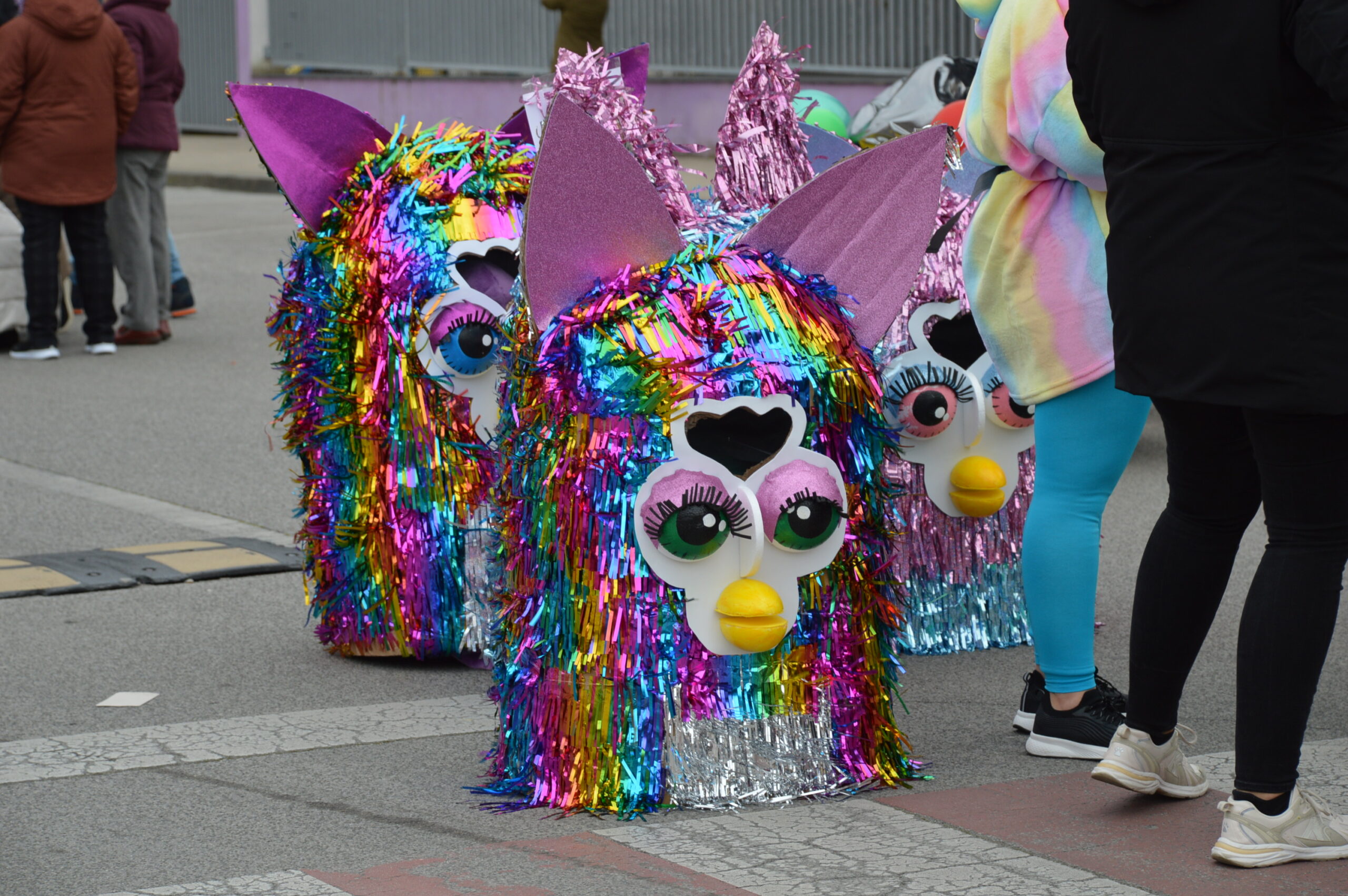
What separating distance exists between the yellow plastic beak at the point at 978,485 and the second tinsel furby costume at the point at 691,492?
40.7 inches

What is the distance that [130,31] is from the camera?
32.3ft

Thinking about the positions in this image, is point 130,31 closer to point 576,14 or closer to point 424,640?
point 576,14

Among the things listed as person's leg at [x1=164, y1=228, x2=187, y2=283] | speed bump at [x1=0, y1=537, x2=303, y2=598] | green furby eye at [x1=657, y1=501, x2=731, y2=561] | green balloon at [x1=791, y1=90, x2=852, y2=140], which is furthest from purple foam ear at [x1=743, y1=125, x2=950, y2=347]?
person's leg at [x1=164, y1=228, x2=187, y2=283]

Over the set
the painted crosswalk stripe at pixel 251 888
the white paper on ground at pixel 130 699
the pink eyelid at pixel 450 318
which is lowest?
the white paper on ground at pixel 130 699

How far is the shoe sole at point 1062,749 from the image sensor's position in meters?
3.58

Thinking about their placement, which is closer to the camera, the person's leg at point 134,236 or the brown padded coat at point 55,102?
the brown padded coat at point 55,102

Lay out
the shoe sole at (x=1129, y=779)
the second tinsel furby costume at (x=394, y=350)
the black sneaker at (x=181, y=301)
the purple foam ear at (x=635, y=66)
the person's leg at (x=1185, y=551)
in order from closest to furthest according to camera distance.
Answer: the person's leg at (x=1185, y=551)
the shoe sole at (x=1129, y=779)
the second tinsel furby costume at (x=394, y=350)
the purple foam ear at (x=635, y=66)
the black sneaker at (x=181, y=301)

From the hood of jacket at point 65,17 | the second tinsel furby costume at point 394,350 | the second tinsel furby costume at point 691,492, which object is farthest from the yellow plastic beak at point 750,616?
the hood of jacket at point 65,17

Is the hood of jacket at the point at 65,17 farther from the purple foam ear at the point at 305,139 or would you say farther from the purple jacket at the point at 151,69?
the purple foam ear at the point at 305,139

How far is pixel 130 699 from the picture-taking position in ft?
13.6

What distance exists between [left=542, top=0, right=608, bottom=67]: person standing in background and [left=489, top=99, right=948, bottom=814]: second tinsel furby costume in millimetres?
8181

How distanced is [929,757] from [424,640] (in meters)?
1.32

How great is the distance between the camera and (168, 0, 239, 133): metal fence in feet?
76.9

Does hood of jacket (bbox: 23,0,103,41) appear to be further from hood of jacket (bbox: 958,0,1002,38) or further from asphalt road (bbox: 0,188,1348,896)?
hood of jacket (bbox: 958,0,1002,38)
